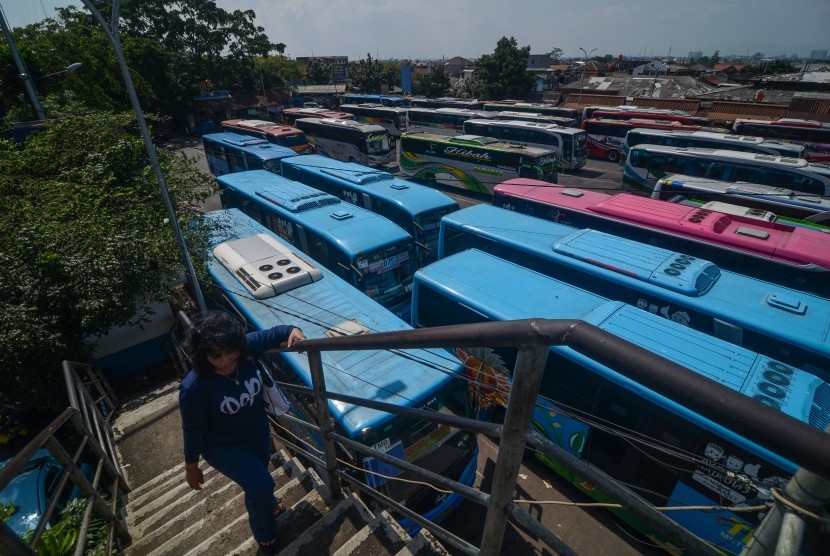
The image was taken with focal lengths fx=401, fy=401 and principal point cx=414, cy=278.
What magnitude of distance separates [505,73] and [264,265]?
4160 cm

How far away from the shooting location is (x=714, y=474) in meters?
4.67

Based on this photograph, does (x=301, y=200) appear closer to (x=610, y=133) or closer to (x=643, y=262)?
(x=643, y=262)

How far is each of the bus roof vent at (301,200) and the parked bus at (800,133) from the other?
25496mm

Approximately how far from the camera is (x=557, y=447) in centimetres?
141

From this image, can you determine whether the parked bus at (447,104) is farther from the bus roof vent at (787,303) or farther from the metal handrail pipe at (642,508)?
the metal handrail pipe at (642,508)

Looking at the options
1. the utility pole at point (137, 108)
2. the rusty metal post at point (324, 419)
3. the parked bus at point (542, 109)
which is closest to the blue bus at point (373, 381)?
the rusty metal post at point (324, 419)

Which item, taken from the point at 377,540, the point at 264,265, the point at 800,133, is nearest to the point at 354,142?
the point at 264,265

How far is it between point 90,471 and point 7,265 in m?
3.62

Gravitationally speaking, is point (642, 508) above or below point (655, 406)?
above

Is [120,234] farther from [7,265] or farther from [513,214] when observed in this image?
[513,214]

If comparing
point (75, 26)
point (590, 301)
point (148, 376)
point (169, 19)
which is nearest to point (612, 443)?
point (590, 301)

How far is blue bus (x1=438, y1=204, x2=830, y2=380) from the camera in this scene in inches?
247

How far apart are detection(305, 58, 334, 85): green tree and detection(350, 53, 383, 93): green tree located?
544 inches

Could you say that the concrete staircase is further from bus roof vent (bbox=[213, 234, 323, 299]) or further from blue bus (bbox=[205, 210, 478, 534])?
bus roof vent (bbox=[213, 234, 323, 299])
